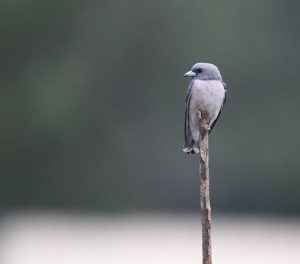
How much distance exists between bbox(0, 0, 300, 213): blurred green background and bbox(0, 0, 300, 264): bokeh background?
29mm

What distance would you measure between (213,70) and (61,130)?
1457 centimetres

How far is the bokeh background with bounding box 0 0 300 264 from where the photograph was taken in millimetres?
22953

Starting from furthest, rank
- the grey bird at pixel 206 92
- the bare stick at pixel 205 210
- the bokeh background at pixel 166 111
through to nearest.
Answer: the bokeh background at pixel 166 111 < the grey bird at pixel 206 92 < the bare stick at pixel 205 210

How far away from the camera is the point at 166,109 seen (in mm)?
24219

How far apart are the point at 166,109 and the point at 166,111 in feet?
0.16

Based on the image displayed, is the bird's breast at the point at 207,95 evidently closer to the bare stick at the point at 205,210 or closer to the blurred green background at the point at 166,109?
the bare stick at the point at 205,210

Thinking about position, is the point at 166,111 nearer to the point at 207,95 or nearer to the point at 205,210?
the point at 207,95

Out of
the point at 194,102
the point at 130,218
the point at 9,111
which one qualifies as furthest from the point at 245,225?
the point at 194,102

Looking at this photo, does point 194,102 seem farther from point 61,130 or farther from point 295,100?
point 295,100

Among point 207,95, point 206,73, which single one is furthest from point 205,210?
point 206,73

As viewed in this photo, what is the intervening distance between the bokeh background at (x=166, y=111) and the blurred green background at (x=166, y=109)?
0.03m

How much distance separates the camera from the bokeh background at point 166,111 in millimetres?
22953

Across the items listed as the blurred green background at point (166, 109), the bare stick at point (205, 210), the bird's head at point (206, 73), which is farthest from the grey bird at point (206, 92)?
the blurred green background at point (166, 109)

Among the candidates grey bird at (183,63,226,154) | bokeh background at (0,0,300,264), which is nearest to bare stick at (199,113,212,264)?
grey bird at (183,63,226,154)
